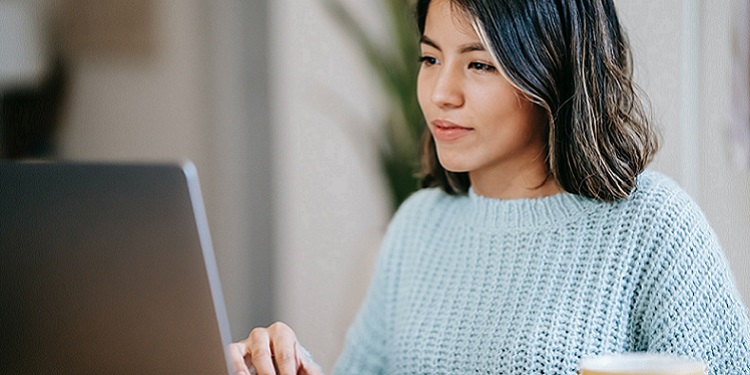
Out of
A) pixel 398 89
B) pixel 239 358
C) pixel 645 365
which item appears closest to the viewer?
pixel 645 365

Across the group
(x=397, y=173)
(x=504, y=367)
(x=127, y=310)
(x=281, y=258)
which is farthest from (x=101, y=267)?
(x=281, y=258)

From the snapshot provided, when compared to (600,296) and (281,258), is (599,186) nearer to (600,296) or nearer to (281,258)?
(600,296)

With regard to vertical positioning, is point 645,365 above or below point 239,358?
above

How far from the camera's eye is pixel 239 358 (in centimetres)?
112

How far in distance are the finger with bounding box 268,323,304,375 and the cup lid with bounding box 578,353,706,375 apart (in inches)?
21.5

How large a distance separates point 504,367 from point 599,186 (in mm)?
299

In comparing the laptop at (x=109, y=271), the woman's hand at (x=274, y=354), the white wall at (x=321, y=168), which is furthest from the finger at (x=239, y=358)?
the white wall at (x=321, y=168)

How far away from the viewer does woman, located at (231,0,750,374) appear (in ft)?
3.86

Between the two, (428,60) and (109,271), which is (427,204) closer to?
(428,60)

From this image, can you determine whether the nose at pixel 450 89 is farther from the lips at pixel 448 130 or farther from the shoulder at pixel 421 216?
the shoulder at pixel 421 216

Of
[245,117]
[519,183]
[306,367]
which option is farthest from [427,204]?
[245,117]

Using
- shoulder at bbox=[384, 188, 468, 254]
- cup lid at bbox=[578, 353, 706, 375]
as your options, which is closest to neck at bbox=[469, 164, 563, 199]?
shoulder at bbox=[384, 188, 468, 254]

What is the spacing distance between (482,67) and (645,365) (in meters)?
0.64

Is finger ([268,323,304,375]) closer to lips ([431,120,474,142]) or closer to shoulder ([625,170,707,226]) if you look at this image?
lips ([431,120,474,142])
